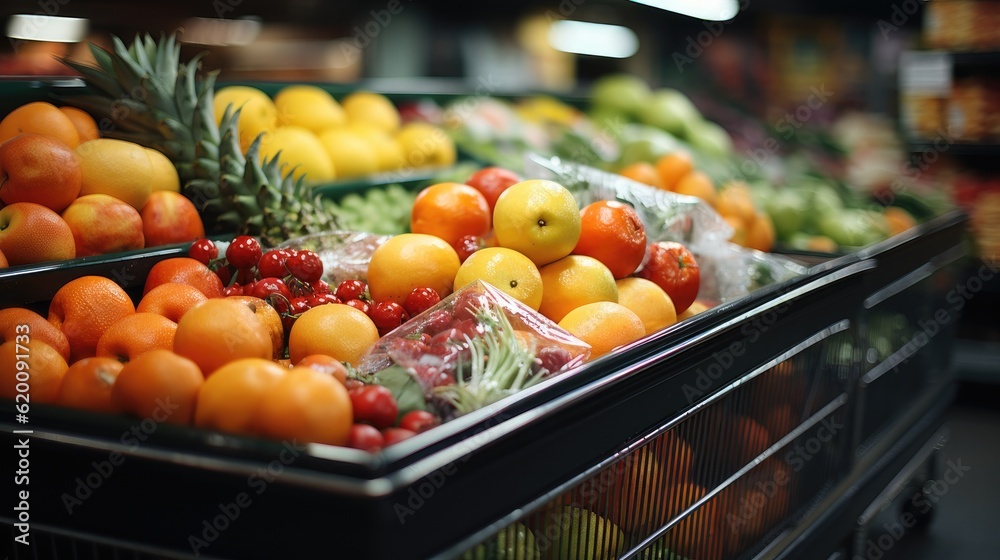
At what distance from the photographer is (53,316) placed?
1.53 m

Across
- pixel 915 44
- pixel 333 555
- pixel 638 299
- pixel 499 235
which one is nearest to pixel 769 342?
pixel 638 299

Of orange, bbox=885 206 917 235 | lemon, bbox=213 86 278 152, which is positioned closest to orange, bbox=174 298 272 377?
lemon, bbox=213 86 278 152

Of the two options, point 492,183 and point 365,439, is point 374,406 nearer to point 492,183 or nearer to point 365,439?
point 365,439

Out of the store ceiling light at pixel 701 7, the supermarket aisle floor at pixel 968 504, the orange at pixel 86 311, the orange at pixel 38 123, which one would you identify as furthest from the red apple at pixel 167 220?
the store ceiling light at pixel 701 7

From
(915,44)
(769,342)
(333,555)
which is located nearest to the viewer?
(333,555)

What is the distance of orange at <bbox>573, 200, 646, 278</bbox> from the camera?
6.23 ft

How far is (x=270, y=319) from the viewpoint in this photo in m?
1.53

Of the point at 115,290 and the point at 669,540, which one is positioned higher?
the point at 115,290

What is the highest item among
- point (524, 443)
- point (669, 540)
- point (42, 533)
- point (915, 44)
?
point (915, 44)

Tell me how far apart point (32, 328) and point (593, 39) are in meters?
7.32

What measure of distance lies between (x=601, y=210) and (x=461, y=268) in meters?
0.37

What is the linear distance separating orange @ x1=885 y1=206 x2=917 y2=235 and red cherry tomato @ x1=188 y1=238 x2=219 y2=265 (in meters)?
2.96

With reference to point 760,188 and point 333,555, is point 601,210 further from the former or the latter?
point 760,188

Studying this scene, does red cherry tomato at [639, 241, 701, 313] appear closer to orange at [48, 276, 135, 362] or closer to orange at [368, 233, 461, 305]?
orange at [368, 233, 461, 305]
